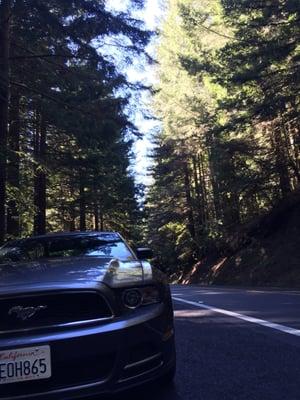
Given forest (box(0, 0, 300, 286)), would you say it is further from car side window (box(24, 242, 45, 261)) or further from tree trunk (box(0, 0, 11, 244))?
car side window (box(24, 242, 45, 261))

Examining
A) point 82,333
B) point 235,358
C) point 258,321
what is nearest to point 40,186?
point 258,321

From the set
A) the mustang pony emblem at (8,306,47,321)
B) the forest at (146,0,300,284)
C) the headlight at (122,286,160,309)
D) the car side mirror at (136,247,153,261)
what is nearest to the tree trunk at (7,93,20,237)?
the forest at (146,0,300,284)

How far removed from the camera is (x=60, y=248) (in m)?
6.59

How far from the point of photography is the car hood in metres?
4.38

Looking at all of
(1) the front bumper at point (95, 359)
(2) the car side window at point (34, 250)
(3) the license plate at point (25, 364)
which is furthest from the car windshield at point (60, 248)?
(3) the license plate at point (25, 364)

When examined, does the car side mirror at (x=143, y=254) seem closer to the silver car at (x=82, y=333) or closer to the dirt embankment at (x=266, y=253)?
the silver car at (x=82, y=333)

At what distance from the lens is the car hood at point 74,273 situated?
438cm

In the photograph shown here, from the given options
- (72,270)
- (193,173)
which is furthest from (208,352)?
(193,173)

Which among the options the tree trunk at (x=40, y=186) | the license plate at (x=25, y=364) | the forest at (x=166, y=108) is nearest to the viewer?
the license plate at (x=25, y=364)

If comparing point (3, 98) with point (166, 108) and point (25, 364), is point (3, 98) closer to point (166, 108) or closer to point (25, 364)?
point (25, 364)

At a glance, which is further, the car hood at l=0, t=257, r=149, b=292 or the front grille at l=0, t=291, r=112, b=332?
the car hood at l=0, t=257, r=149, b=292

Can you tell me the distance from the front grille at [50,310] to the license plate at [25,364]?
0.20 metres

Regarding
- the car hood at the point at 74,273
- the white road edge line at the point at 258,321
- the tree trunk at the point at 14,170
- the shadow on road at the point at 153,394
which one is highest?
the tree trunk at the point at 14,170

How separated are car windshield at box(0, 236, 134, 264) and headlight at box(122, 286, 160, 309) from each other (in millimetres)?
1549
